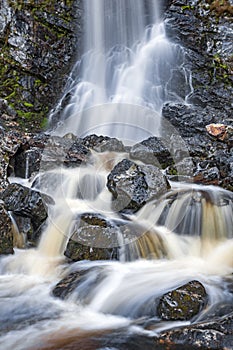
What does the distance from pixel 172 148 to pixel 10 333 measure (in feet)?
17.9

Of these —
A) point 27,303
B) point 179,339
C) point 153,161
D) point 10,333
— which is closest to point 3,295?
point 27,303

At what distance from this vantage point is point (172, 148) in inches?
325

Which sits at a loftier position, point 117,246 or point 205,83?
point 205,83

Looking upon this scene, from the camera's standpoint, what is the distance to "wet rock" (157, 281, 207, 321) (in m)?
3.77

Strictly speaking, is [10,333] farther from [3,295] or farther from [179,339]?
[179,339]

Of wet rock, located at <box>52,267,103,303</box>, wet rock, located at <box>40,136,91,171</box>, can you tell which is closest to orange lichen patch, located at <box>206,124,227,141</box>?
wet rock, located at <box>40,136,91,171</box>

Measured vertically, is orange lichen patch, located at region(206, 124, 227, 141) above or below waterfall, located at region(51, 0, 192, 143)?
below

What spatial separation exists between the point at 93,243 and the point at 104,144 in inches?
125

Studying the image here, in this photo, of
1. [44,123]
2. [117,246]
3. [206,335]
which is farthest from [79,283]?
[44,123]

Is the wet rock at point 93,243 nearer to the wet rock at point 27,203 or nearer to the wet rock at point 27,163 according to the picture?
the wet rock at point 27,203

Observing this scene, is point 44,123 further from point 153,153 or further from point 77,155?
point 153,153

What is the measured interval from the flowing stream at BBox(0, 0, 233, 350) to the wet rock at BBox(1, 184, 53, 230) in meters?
0.19

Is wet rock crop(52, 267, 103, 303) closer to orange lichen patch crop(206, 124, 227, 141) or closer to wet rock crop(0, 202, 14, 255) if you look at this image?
wet rock crop(0, 202, 14, 255)

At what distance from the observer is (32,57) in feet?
34.6
